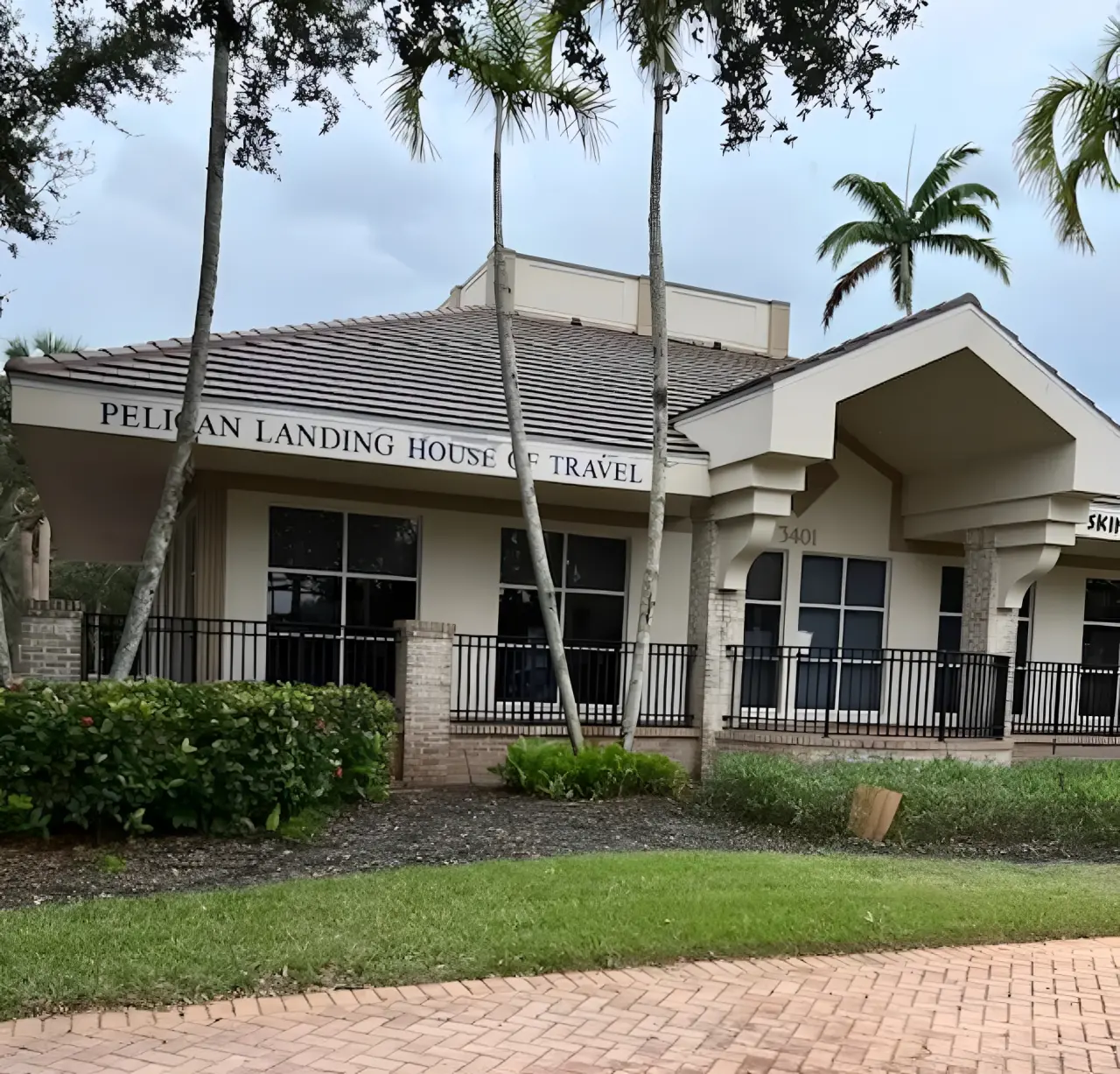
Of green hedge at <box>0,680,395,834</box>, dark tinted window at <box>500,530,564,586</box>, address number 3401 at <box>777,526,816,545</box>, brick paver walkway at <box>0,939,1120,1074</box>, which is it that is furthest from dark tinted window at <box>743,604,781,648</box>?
brick paver walkway at <box>0,939,1120,1074</box>

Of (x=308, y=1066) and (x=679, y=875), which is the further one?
(x=679, y=875)

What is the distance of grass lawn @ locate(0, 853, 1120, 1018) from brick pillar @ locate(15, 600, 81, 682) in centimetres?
449

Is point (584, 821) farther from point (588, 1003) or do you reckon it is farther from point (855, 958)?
point (588, 1003)

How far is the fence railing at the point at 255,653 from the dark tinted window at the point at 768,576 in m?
5.59

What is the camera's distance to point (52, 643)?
31.5 ft

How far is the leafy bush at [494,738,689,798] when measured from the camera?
9984 mm

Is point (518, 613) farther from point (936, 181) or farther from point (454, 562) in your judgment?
point (936, 181)

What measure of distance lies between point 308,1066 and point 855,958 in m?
3.17

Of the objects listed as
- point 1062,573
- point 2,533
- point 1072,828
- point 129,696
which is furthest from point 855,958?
point 2,533

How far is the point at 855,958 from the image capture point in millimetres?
5488

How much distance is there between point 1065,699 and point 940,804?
9182 mm

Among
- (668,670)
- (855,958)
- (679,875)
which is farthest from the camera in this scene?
(668,670)

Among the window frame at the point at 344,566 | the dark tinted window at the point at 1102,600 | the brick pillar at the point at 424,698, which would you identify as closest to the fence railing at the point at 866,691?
the brick pillar at the point at 424,698

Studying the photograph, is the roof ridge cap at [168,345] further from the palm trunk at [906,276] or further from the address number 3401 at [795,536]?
the palm trunk at [906,276]
